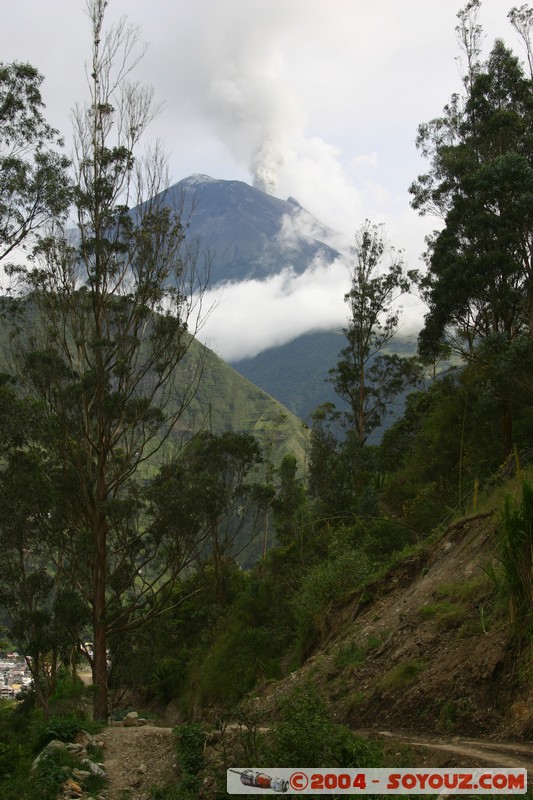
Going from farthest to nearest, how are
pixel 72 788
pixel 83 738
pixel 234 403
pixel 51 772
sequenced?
pixel 234 403
pixel 83 738
pixel 51 772
pixel 72 788

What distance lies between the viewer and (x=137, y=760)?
30.7ft

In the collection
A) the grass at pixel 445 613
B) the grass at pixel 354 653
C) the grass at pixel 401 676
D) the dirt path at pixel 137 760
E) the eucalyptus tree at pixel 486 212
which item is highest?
the eucalyptus tree at pixel 486 212

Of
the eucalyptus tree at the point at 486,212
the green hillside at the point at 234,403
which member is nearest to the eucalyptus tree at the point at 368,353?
the eucalyptus tree at the point at 486,212

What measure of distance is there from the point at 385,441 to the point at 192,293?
13.9 meters

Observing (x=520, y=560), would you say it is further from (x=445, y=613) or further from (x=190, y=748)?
(x=190, y=748)

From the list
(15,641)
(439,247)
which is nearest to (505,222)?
(439,247)

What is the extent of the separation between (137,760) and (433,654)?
435 centimetres

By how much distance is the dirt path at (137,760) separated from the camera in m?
8.38

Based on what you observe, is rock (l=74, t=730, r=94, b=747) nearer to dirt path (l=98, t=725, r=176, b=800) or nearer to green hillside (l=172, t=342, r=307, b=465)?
dirt path (l=98, t=725, r=176, b=800)

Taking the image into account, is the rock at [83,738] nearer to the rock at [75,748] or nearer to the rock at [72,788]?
the rock at [75,748]

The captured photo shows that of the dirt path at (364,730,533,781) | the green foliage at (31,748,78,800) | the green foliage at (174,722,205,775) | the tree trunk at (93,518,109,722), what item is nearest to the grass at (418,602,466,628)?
the dirt path at (364,730,533,781)

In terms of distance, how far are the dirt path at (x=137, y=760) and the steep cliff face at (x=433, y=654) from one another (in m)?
1.69

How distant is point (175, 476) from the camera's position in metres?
20.0

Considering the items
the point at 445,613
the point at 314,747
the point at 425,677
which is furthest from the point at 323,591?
the point at 314,747
